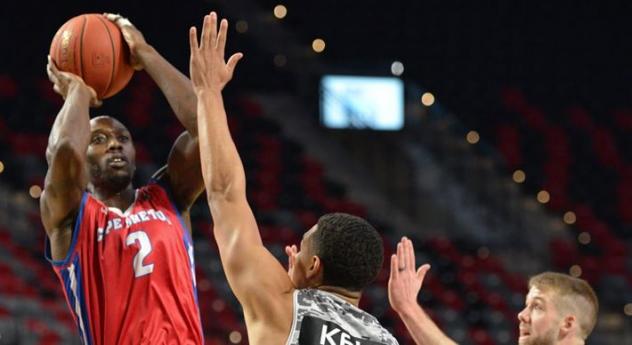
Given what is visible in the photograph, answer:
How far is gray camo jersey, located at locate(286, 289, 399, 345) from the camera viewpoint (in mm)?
2783

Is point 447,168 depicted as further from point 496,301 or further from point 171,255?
point 171,255

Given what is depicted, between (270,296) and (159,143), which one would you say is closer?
(270,296)

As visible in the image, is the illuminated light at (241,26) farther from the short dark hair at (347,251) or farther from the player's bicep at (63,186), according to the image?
the short dark hair at (347,251)

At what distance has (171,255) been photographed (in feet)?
12.2

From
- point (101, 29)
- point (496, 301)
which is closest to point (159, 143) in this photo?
point (496, 301)

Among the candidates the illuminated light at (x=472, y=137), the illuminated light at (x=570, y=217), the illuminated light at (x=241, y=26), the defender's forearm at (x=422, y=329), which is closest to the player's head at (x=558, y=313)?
the defender's forearm at (x=422, y=329)

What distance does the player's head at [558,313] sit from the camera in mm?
3584

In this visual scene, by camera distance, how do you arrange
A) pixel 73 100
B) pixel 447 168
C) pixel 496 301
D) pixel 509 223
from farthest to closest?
pixel 447 168, pixel 509 223, pixel 496 301, pixel 73 100

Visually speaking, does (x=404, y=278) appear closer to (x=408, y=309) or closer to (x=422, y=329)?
(x=408, y=309)

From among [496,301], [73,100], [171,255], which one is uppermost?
[73,100]

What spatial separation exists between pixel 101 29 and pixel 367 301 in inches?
281

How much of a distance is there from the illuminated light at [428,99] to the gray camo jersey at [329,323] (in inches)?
493

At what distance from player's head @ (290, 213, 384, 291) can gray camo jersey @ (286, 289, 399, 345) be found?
0.16 feet

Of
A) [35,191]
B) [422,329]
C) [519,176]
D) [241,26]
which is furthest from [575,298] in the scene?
[241,26]
